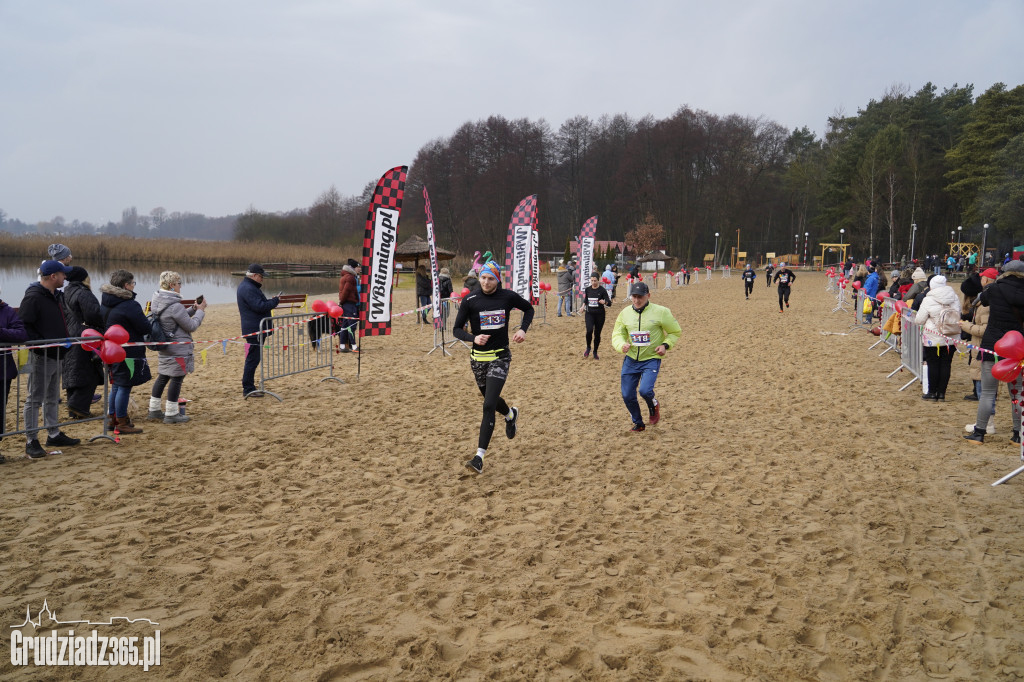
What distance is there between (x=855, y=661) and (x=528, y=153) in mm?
69029

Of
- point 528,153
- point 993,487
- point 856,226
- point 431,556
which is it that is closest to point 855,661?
point 431,556

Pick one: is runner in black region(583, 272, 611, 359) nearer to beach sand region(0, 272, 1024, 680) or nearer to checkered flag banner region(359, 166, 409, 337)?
beach sand region(0, 272, 1024, 680)

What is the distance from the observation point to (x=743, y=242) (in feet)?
261

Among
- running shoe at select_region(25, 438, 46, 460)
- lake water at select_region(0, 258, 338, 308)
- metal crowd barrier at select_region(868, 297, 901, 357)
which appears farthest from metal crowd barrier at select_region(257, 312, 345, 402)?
lake water at select_region(0, 258, 338, 308)

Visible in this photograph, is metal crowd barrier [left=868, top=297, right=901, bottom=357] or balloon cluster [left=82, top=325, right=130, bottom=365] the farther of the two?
metal crowd barrier [left=868, top=297, right=901, bottom=357]

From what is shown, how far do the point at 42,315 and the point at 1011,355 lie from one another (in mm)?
9432

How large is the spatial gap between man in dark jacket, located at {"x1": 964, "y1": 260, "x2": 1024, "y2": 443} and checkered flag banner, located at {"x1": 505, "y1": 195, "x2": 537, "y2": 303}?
10.7 m

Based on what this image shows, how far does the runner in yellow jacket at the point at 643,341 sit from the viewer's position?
7480 mm

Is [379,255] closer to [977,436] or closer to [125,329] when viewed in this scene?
[125,329]

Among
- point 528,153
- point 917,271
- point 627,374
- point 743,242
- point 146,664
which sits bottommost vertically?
point 146,664

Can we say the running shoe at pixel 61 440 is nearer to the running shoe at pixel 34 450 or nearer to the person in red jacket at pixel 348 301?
the running shoe at pixel 34 450

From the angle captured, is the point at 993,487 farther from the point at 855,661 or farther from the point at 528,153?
the point at 528,153

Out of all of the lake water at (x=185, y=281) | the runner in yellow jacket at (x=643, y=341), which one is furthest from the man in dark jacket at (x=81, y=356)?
the lake water at (x=185, y=281)

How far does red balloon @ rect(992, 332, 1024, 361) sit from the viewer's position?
5.45 metres
